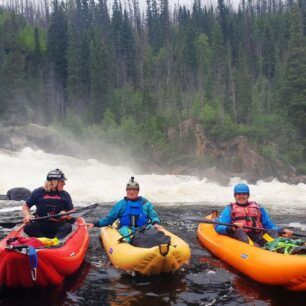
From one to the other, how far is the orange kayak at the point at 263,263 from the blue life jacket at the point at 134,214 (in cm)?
138

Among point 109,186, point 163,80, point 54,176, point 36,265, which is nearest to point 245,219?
point 54,176

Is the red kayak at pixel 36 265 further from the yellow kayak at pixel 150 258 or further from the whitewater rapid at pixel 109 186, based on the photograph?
the whitewater rapid at pixel 109 186

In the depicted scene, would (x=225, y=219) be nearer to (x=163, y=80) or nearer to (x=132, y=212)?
(x=132, y=212)

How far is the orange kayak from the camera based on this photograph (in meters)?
5.29

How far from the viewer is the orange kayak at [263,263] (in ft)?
17.3

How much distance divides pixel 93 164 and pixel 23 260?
22608 millimetres

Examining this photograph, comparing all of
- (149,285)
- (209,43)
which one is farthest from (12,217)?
(209,43)

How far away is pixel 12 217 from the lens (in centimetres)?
1170

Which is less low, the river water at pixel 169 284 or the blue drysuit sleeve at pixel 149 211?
the blue drysuit sleeve at pixel 149 211

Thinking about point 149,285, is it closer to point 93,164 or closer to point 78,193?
point 78,193

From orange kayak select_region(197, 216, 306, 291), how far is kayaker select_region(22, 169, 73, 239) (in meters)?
2.58

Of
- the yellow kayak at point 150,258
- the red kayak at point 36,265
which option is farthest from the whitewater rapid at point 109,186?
the red kayak at point 36,265

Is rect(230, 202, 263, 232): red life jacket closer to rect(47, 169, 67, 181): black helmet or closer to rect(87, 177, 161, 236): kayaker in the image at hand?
rect(87, 177, 161, 236): kayaker

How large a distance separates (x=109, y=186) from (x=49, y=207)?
11.4 metres
